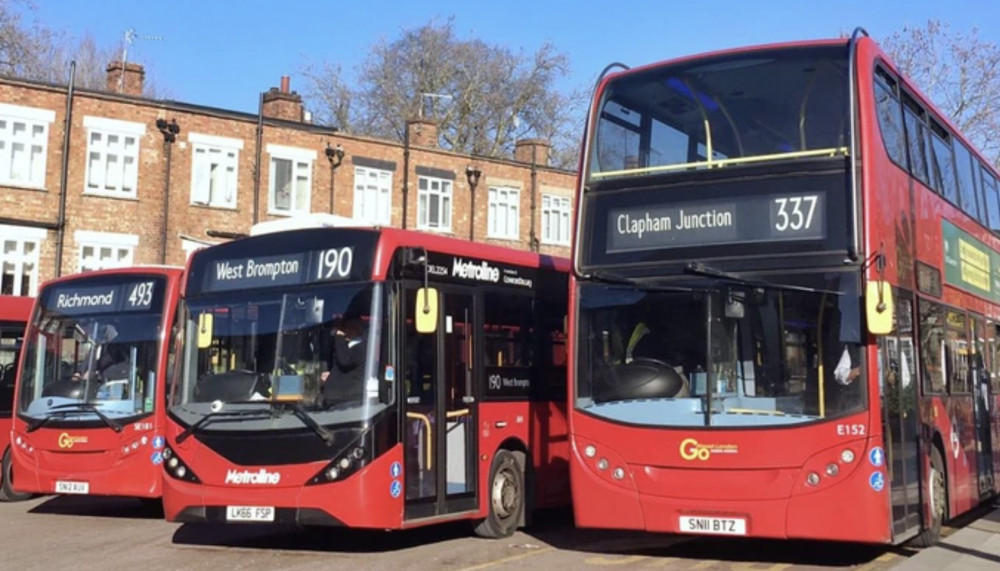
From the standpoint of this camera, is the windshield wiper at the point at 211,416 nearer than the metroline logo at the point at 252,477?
No

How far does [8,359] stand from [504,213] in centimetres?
2396

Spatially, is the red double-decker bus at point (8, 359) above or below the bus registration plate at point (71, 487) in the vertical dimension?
above

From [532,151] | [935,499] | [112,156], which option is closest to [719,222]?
[935,499]

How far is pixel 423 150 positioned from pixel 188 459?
2695cm

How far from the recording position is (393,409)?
10297 millimetres

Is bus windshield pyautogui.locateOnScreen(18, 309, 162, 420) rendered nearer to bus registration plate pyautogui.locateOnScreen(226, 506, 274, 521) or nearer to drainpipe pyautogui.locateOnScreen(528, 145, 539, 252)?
bus registration plate pyautogui.locateOnScreen(226, 506, 274, 521)

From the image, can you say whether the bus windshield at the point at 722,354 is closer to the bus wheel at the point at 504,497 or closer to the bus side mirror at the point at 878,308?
the bus side mirror at the point at 878,308

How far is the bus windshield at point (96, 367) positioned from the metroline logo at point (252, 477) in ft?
11.8

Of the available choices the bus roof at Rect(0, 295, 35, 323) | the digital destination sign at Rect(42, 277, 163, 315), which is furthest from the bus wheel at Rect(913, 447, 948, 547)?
the bus roof at Rect(0, 295, 35, 323)

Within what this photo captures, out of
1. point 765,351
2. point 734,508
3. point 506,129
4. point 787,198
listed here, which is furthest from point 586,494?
point 506,129

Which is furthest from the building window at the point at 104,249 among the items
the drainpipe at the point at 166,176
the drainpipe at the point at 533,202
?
the drainpipe at the point at 533,202

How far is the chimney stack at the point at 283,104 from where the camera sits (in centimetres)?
3534

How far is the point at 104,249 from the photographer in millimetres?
31062

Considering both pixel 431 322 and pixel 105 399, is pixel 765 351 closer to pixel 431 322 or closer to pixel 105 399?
pixel 431 322
